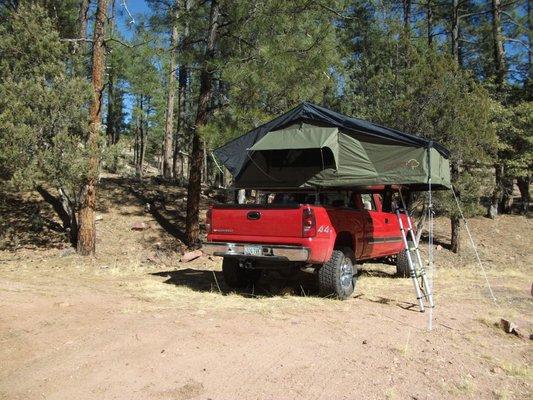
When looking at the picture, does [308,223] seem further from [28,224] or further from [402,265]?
[28,224]

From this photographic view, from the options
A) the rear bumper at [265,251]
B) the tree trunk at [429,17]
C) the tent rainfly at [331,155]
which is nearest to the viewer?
the rear bumper at [265,251]

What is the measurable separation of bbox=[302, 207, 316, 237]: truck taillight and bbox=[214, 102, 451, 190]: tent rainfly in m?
1.27

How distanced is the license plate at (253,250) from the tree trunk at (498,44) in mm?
18038


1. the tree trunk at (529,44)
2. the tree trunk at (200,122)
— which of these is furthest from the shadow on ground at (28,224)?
the tree trunk at (529,44)

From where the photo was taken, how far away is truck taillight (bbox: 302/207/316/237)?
693 cm

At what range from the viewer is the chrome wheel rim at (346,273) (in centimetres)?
750

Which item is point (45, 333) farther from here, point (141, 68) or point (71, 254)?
point (141, 68)

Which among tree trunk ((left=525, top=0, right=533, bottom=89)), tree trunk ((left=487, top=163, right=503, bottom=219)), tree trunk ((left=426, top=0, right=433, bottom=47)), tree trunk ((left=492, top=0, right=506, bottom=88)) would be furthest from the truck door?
tree trunk ((left=525, top=0, right=533, bottom=89))

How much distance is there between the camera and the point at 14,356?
14.9ft

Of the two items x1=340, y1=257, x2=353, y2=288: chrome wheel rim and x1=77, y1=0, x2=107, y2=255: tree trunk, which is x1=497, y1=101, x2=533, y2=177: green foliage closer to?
x1=340, y1=257, x2=353, y2=288: chrome wheel rim

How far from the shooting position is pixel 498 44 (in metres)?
21.8

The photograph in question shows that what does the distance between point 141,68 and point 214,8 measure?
2518 millimetres

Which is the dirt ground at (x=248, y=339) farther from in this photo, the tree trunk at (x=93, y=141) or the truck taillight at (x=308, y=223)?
the tree trunk at (x=93, y=141)

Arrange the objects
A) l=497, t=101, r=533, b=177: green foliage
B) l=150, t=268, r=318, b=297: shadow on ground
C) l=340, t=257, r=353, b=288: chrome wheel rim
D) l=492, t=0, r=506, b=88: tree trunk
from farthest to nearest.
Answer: l=492, t=0, r=506, b=88: tree trunk → l=497, t=101, r=533, b=177: green foliage → l=150, t=268, r=318, b=297: shadow on ground → l=340, t=257, r=353, b=288: chrome wheel rim
